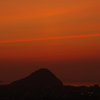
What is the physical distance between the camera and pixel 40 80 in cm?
9888

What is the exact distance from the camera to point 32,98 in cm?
7438

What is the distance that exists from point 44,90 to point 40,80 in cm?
1288

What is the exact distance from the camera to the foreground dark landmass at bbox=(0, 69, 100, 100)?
248 ft

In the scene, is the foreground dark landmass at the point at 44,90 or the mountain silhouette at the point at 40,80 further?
the mountain silhouette at the point at 40,80

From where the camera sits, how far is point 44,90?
86.1m

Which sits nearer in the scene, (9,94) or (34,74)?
(9,94)

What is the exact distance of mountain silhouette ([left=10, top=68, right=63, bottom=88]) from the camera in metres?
97.2

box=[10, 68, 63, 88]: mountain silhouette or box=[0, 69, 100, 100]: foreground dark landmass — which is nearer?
box=[0, 69, 100, 100]: foreground dark landmass

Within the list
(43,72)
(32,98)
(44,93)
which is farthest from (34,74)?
(32,98)

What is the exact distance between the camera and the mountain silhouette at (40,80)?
9718 centimetres

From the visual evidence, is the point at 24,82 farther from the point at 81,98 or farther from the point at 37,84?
the point at 81,98

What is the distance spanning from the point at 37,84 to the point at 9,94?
19.7 meters

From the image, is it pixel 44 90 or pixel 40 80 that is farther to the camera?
pixel 40 80

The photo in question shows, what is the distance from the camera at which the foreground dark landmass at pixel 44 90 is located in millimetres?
75562
